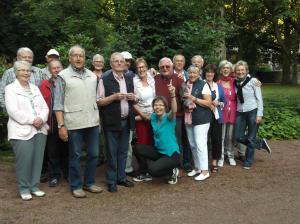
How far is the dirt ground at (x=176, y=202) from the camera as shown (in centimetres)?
393

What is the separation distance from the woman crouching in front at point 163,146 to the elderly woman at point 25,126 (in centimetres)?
164

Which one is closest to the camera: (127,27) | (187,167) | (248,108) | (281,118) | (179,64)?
(179,64)

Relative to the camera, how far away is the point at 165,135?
5191 mm

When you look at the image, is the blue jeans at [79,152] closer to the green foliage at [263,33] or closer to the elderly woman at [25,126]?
the elderly woman at [25,126]

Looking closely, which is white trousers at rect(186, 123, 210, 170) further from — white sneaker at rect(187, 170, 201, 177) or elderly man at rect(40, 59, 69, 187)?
elderly man at rect(40, 59, 69, 187)

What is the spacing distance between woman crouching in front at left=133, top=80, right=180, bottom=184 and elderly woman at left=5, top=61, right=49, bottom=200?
1.64 metres

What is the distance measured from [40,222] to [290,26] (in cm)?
2742

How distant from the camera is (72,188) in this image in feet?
15.6

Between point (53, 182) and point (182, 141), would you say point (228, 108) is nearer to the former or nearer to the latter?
point (182, 141)

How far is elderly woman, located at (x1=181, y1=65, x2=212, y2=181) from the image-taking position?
5441 mm

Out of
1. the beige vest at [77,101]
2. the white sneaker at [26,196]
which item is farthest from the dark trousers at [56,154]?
the beige vest at [77,101]

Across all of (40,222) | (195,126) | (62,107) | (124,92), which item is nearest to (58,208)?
(40,222)

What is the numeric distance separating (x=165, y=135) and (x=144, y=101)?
2.32ft

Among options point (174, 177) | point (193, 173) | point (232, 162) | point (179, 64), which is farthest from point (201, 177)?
point (179, 64)
